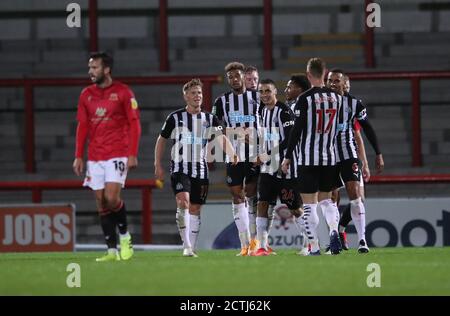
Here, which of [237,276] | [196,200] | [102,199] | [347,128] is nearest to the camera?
[237,276]

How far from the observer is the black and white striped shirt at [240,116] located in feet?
40.0

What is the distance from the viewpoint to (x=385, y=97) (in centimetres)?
1842

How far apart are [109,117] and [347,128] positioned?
2.43 meters

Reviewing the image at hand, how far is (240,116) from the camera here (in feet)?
40.1

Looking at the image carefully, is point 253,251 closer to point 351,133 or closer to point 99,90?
point 351,133

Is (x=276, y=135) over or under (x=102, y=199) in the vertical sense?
over

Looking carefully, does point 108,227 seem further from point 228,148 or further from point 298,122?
point 298,122

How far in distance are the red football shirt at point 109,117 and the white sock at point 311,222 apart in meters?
1.76

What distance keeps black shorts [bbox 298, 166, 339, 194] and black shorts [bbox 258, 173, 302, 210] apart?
0.87m

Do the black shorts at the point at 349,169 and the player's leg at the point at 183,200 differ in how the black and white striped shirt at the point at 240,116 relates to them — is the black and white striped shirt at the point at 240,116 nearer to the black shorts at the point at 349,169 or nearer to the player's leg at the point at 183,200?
the player's leg at the point at 183,200

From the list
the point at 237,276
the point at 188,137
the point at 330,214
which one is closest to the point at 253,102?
the point at 188,137

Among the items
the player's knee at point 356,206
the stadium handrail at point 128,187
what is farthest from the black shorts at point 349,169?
the stadium handrail at point 128,187

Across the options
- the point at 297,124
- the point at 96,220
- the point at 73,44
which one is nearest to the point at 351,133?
the point at 297,124

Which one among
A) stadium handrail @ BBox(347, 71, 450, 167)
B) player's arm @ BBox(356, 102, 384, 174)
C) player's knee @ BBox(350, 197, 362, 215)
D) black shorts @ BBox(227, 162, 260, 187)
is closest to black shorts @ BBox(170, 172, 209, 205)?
black shorts @ BBox(227, 162, 260, 187)
